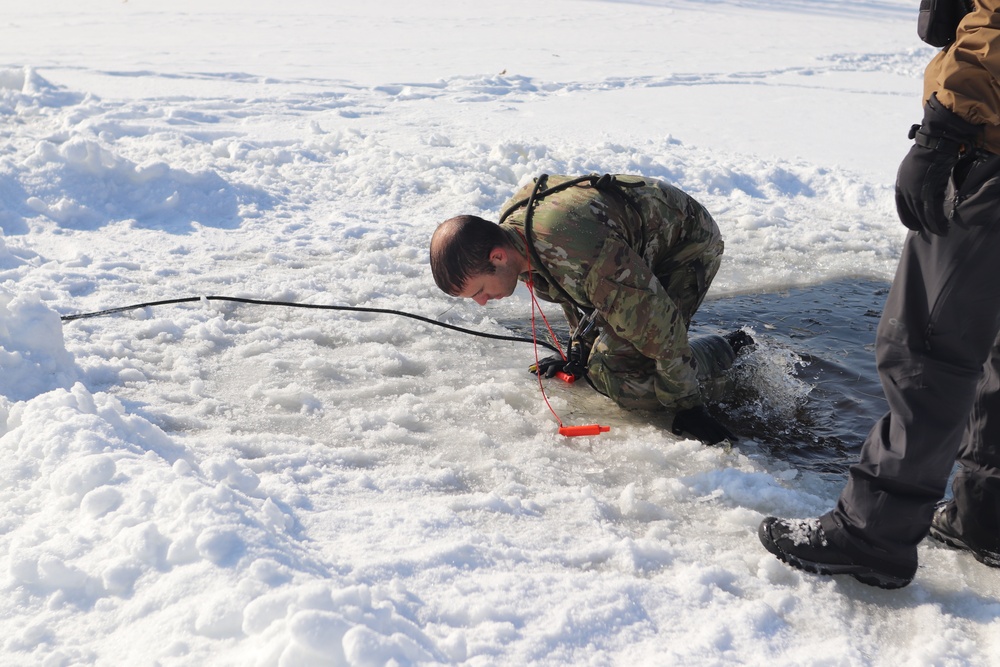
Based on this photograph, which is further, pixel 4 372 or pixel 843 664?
pixel 4 372

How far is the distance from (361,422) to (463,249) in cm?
90

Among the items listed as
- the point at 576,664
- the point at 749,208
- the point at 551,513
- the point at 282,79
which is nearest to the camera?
the point at 576,664

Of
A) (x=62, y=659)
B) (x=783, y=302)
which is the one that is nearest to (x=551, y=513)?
(x=62, y=659)

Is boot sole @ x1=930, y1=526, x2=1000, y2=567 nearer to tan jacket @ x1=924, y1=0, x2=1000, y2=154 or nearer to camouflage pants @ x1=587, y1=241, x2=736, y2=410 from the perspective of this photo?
camouflage pants @ x1=587, y1=241, x2=736, y2=410

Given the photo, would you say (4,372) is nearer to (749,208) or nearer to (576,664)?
(576,664)

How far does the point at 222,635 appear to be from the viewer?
74.3 inches

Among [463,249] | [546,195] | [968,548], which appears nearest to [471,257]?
[463,249]

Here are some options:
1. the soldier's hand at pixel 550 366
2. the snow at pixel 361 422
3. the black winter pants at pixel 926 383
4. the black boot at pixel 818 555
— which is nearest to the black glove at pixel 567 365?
the soldier's hand at pixel 550 366

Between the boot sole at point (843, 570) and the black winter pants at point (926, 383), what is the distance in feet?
0.21

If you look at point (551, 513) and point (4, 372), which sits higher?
point (4, 372)

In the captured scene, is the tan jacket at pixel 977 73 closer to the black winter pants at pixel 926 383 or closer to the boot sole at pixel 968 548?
the black winter pants at pixel 926 383

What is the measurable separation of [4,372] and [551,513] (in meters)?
2.19

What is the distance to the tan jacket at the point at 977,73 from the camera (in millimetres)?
1958

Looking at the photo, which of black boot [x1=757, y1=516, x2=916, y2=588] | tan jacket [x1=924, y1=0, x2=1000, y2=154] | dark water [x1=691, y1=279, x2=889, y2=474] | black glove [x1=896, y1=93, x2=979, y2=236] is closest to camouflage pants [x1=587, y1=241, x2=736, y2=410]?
dark water [x1=691, y1=279, x2=889, y2=474]
